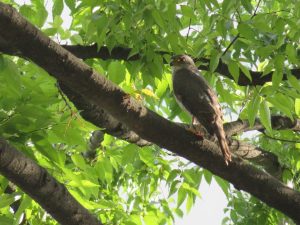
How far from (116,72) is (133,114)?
780 mm

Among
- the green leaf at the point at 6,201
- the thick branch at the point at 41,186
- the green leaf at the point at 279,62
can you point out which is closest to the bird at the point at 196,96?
the green leaf at the point at 279,62

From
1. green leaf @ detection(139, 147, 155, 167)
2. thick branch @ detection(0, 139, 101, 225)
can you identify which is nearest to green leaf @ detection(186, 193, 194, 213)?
green leaf @ detection(139, 147, 155, 167)

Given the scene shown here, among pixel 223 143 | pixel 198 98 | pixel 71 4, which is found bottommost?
pixel 223 143

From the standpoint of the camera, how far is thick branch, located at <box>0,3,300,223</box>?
201 cm

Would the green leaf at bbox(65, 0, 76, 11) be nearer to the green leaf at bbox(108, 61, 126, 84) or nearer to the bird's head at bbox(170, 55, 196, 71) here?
the green leaf at bbox(108, 61, 126, 84)

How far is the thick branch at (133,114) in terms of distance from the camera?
6.60 feet

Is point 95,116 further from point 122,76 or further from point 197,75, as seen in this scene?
point 197,75

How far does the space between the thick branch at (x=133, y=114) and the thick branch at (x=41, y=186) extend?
16.0 inches

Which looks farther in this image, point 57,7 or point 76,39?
point 76,39

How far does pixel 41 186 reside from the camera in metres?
2.22

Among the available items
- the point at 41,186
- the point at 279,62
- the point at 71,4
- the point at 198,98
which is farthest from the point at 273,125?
the point at 41,186

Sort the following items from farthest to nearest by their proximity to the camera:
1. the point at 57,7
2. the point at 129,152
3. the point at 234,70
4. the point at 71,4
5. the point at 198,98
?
the point at 198,98 → the point at 129,152 → the point at 57,7 → the point at 71,4 → the point at 234,70

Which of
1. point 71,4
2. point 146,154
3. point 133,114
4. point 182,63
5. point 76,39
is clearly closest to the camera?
point 133,114

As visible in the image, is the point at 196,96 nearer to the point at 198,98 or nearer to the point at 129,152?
the point at 198,98
